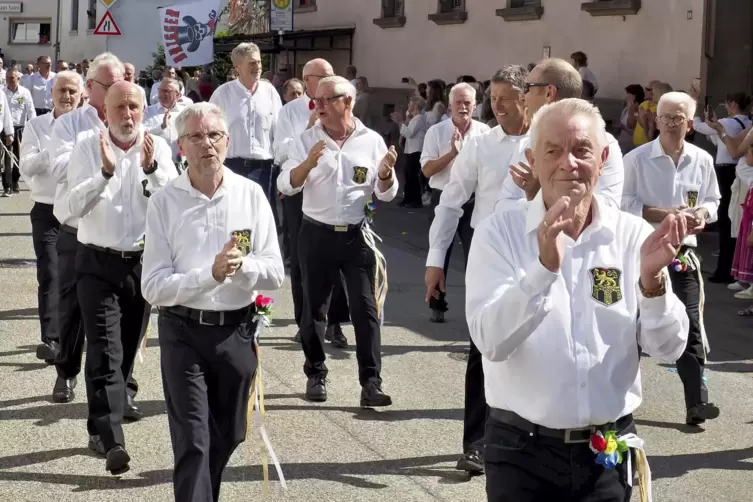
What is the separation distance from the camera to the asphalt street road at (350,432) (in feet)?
20.9

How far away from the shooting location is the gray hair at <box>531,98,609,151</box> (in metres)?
3.67

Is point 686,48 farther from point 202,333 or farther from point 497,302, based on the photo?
point 497,302

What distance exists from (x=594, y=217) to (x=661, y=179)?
13.8ft

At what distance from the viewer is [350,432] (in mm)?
7391

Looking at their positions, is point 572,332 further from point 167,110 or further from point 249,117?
point 167,110

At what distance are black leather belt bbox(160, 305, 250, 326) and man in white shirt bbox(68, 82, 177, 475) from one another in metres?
1.36

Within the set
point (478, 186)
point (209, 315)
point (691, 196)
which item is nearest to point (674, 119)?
point (691, 196)

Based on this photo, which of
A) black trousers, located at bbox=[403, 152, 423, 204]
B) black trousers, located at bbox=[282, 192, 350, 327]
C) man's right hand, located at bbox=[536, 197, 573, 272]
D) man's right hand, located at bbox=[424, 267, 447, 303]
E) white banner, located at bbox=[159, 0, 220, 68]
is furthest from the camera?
white banner, located at bbox=[159, 0, 220, 68]

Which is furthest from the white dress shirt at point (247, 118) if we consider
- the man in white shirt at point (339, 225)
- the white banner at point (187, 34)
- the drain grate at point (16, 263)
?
the white banner at point (187, 34)

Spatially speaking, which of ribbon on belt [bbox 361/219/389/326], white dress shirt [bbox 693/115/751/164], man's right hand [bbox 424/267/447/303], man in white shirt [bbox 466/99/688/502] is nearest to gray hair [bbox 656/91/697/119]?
ribbon on belt [bbox 361/219/389/326]

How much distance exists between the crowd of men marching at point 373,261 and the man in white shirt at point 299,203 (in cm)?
3

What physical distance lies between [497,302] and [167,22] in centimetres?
1974

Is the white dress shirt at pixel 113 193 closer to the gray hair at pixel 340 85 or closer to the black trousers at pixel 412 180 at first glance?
the gray hair at pixel 340 85

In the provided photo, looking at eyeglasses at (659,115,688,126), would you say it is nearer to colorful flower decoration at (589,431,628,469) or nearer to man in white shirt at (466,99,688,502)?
man in white shirt at (466,99,688,502)
